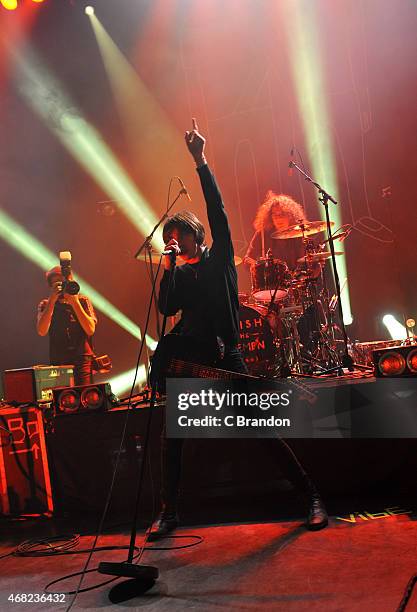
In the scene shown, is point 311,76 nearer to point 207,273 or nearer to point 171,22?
point 171,22

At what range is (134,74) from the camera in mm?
7012

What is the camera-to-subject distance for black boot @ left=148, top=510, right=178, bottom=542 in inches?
98.2

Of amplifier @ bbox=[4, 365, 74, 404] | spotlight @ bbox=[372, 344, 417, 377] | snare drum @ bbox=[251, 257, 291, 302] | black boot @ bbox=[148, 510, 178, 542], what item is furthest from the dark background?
black boot @ bbox=[148, 510, 178, 542]

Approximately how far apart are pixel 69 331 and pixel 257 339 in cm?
190

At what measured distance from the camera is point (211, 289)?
8.34ft

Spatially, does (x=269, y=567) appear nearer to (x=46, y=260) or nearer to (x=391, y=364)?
(x=391, y=364)

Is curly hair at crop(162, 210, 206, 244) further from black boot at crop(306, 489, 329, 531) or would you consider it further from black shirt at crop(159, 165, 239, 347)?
black boot at crop(306, 489, 329, 531)

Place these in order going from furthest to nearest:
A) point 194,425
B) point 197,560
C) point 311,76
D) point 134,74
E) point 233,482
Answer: point 134,74, point 311,76, point 233,482, point 194,425, point 197,560

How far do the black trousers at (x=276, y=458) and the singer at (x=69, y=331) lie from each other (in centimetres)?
240

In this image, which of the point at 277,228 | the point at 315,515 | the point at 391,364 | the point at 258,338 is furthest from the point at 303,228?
the point at 315,515

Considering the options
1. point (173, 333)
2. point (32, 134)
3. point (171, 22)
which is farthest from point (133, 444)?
point (171, 22)

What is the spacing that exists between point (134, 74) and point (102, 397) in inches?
218

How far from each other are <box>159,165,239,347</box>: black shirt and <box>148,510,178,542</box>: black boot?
0.98 m

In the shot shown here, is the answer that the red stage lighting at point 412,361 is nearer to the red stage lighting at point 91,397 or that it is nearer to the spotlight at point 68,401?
the red stage lighting at point 91,397
